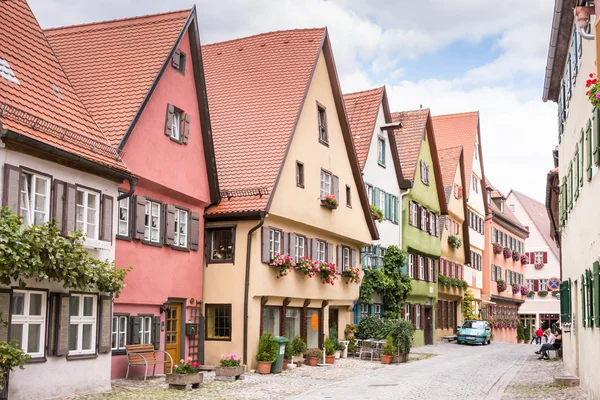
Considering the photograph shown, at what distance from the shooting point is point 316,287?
29.2 meters

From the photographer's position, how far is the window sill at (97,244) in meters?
17.4

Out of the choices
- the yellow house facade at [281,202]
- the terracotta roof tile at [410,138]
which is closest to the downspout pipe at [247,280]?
the yellow house facade at [281,202]

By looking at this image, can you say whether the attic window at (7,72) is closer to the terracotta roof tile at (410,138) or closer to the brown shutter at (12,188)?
the brown shutter at (12,188)

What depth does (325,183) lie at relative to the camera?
2998cm

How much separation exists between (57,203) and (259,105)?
12.8 m

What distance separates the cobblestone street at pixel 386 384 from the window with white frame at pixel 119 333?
2.99 ft

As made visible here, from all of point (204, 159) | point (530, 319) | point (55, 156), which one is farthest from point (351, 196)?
point (530, 319)

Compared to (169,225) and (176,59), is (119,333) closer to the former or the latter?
(169,225)

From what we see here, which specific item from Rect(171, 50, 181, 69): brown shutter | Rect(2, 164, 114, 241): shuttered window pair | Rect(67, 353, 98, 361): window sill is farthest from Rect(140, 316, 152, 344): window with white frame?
Rect(171, 50, 181, 69): brown shutter

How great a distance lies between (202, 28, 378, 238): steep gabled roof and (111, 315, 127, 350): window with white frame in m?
5.47

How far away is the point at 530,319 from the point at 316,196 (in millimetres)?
49490

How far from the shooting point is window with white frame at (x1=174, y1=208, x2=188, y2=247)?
2348cm

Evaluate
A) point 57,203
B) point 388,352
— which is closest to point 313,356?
point 388,352

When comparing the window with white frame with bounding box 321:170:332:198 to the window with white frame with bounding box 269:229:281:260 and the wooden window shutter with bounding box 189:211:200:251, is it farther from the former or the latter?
the wooden window shutter with bounding box 189:211:200:251
